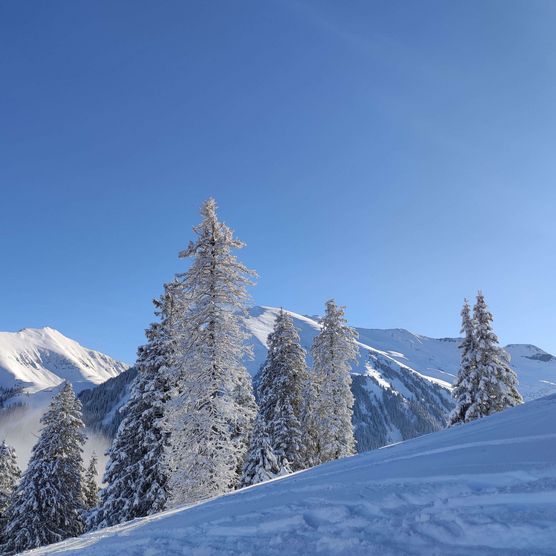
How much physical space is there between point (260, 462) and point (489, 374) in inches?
549

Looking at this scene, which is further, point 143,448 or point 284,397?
point 284,397

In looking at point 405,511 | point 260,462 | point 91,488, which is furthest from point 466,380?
point 91,488

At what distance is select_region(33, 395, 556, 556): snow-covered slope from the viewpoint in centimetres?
368

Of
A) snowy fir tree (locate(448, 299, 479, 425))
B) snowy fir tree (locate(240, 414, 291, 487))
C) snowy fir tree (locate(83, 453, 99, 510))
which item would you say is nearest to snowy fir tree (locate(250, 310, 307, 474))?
snowy fir tree (locate(240, 414, 291, 487))

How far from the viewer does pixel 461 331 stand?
1063 inches

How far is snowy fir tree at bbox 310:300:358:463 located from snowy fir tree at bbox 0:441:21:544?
74.6 feet

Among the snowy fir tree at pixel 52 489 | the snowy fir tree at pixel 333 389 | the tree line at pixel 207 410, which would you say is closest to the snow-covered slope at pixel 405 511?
the tree line at pixel 207 410

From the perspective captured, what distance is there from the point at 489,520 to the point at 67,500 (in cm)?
2814

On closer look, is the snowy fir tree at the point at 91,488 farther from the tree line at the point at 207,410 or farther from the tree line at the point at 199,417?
the tree line at the point at 199,417

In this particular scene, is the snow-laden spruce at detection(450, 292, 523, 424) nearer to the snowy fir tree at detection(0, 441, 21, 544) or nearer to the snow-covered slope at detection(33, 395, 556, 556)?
the snow-covered slope at detection(33, 395, 556, 556)

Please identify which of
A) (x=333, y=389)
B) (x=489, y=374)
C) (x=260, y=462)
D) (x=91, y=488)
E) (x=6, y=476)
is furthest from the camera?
(x=91, y=488)

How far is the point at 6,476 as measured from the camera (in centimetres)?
3212

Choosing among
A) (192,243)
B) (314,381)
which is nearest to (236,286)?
(192,243)

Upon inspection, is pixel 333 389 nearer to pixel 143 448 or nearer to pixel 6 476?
pixel 143 448
